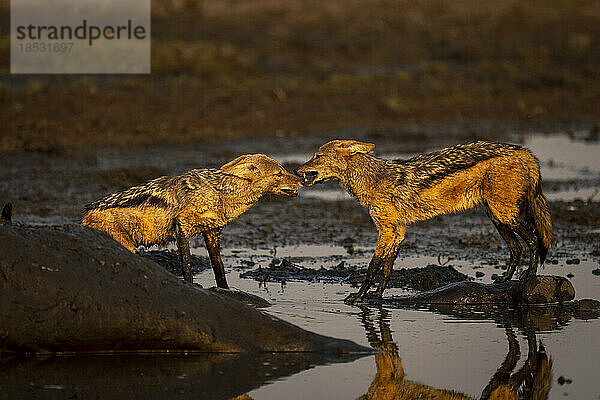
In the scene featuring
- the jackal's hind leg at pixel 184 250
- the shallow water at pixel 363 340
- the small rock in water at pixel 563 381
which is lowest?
the small rock in water at pixel 563 381

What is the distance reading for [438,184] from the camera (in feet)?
33.5

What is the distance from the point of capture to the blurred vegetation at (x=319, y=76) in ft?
70.1

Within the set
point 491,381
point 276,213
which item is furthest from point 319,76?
point 491,381

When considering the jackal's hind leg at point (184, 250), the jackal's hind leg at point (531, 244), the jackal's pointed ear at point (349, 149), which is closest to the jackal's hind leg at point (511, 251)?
the jackal's hind leg at point (531, 244)

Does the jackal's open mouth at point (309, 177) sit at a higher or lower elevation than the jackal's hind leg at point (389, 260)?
higher

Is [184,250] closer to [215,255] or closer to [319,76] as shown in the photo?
[215,255]

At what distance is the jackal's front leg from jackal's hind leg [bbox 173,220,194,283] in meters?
1.46

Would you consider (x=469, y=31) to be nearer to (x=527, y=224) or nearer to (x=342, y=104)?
(x=342, y=104)

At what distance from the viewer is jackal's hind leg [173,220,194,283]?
9.84 meters

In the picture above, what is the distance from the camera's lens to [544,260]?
10789 mm

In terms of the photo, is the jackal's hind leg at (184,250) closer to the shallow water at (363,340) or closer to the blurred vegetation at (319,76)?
the shallow water at (363,340)

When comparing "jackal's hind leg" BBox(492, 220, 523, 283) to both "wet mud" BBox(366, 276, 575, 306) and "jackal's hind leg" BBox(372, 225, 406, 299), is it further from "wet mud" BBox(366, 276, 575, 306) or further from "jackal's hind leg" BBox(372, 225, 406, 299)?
"jackal's hind leg" BBox(372, 225, 406, 299)

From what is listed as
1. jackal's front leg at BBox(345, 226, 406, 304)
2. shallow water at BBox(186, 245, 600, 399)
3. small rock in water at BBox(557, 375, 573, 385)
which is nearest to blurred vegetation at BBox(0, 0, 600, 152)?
jackal's front leg at BBox(345, 226, 406, 304)

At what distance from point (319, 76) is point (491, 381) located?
64.5ft
